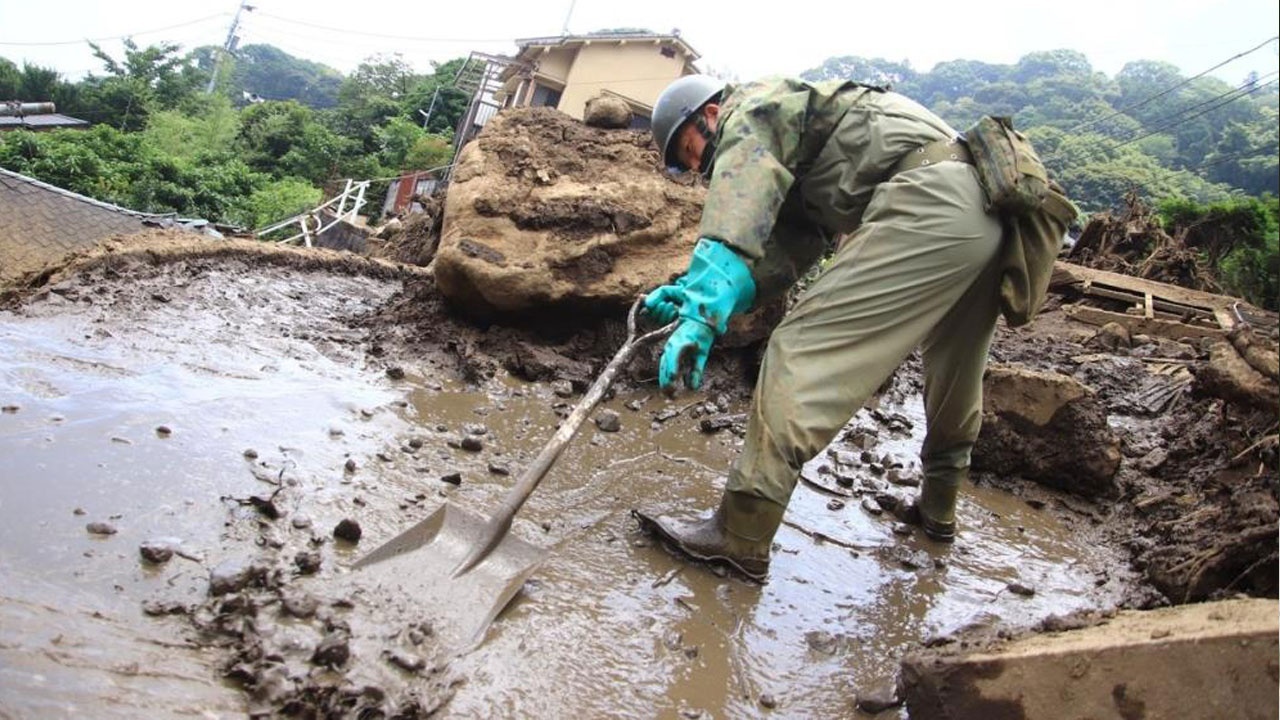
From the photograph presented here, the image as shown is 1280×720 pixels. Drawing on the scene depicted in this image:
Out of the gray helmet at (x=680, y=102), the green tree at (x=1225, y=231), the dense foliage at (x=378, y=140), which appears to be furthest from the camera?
the green tree at (x=1225, y=231)

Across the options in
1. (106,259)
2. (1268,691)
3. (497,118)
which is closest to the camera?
(1268,691)

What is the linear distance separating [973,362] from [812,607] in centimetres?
109

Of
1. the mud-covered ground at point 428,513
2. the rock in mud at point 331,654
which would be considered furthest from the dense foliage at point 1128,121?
the rock in mud at point 331,654

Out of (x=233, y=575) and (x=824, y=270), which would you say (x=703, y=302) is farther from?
(x=233, y=575)

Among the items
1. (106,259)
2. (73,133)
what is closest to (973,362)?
(106,259)

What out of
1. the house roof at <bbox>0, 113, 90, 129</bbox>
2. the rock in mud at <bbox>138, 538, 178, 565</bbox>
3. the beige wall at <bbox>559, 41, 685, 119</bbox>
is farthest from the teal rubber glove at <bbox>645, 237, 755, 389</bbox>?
the house roof at <bbox>0, 113, 90, 129</bbox>

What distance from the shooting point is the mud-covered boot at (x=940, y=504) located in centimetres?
291

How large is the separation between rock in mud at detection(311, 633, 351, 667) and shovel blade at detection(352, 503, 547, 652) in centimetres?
22

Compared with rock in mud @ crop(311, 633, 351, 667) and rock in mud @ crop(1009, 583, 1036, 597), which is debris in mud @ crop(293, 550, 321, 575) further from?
rock in mud @ crop(1009, 583, 1036, 597)

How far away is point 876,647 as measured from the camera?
6.91ft

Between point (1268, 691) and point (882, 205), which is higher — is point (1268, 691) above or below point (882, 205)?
below

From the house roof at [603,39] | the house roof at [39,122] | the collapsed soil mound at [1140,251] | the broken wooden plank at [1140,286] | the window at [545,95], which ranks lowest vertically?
the house roof at [39,122]

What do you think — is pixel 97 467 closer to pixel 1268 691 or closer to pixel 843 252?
pixel 843 252

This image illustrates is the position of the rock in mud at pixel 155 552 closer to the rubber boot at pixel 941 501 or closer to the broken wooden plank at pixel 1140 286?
the rubber boot at pixel 941 501
